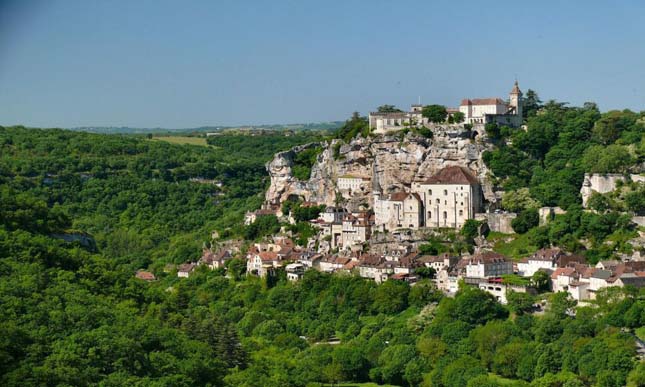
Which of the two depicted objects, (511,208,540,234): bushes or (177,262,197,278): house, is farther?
(177,262,197,278): house

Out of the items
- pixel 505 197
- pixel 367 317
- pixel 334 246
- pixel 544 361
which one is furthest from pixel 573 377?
pixel 334 246

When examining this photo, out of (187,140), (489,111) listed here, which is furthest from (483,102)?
(187,140)

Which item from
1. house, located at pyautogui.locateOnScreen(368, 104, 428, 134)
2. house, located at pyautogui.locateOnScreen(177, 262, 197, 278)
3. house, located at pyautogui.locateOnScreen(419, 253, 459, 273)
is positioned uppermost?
house, located at pyautogui.locateOnScreen(368, 104, 428, 134)

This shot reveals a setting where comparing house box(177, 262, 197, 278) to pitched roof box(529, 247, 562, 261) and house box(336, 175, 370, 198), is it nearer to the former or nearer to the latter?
house box(336, 175, 370, 198)

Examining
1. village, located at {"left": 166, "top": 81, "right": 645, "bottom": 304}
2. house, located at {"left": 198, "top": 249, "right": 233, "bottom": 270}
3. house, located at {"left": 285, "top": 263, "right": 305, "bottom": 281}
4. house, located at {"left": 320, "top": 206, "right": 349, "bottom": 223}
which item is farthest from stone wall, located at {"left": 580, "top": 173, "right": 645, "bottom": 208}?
house, located at {"left": 198, "top": 249, "right": 233, "bottom": 270}

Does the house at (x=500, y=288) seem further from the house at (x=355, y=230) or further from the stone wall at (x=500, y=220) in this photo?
the house at (x=355, y=230)

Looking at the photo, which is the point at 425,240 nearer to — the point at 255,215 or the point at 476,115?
the point at 476,115
